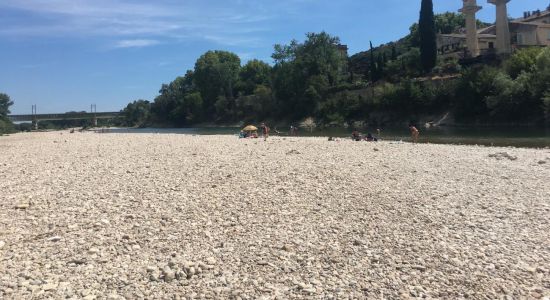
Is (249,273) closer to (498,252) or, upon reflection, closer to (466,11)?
(498,252)

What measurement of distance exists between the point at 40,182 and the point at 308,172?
28.9 feet

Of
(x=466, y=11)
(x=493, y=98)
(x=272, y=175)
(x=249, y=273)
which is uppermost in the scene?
(x=466, y=11)

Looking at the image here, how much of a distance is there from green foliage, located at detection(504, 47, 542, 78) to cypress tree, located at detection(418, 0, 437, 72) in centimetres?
1574

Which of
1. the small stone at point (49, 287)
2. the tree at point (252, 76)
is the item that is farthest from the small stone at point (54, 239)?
the tree at point (252, 76)

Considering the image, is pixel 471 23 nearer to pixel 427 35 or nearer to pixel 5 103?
pixel 427 35

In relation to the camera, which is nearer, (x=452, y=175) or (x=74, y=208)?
(x=74, y=208)

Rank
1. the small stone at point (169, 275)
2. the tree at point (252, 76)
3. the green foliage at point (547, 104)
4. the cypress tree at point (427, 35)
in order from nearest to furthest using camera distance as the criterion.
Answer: the small stone at point (169, 275) < the green foliage at point (547, 104) < the cypress tree at point (427, 35) < the tree at point (252, 76)

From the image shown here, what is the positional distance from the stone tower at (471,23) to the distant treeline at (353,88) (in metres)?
4.81

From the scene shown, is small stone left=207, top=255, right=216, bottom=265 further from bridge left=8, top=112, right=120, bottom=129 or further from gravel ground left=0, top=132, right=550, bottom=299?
bridge left=8, top=112, right=120, bottom=129

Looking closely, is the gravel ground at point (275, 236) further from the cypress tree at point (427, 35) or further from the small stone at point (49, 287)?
the cypress tree at point (427, 35)

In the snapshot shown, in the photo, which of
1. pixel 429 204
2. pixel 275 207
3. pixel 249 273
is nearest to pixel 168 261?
pixel 249 273

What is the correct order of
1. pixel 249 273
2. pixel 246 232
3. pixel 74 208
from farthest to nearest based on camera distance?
1. pixel 74 208
2. pixel 246 232
3. pixel 249 273

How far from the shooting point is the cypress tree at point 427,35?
71.0 m

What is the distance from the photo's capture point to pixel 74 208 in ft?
33.5
